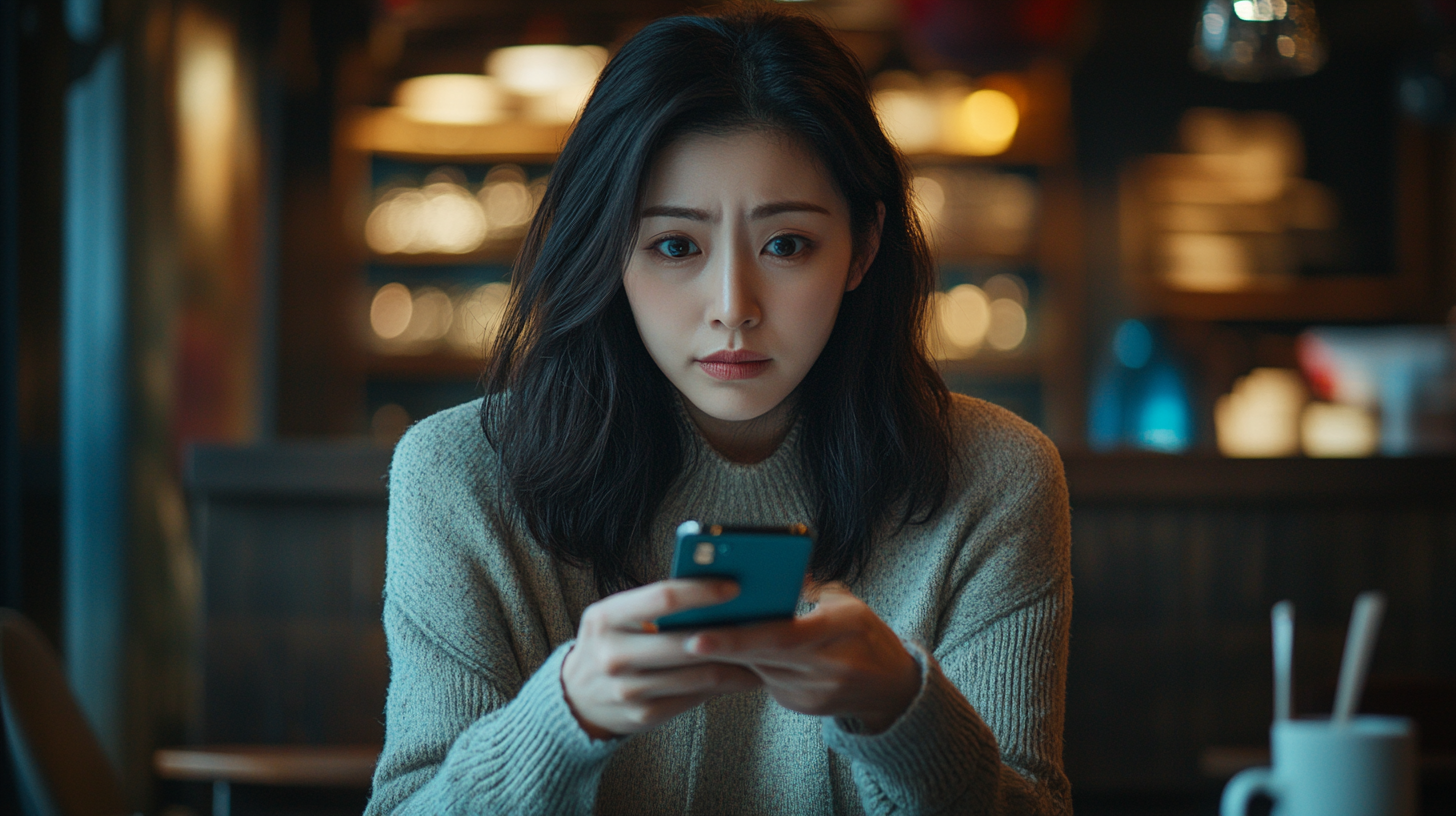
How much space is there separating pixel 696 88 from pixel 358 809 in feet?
5.08

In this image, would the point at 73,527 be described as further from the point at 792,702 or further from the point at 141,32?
the point at 792,702

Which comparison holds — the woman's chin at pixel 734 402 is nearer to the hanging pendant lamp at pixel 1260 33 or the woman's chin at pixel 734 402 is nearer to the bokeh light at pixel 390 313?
the hanging pendant lamp at pixel 1260 33

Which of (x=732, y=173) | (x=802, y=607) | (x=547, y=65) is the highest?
(x=547, y=65)

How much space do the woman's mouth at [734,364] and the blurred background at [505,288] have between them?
45cm

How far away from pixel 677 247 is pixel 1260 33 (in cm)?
186

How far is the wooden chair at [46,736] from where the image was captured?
125 cm

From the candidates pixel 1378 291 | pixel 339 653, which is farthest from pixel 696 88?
pixel 1378 291

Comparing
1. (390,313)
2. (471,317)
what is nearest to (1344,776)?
(471,317)

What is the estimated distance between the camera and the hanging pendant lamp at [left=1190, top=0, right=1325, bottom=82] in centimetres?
252

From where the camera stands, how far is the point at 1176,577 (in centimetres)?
233

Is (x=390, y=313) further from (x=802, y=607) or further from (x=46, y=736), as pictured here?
(x=802, y=607)

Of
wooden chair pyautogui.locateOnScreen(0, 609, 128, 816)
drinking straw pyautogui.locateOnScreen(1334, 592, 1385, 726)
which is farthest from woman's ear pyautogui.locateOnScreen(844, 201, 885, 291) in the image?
wooden chair pyautogui.locateOnScreen(0, 609, 128, 816)

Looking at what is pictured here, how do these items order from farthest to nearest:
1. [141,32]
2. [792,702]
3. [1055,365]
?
[1055,365]
[141,32]
[792,702]

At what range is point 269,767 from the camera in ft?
6.80
